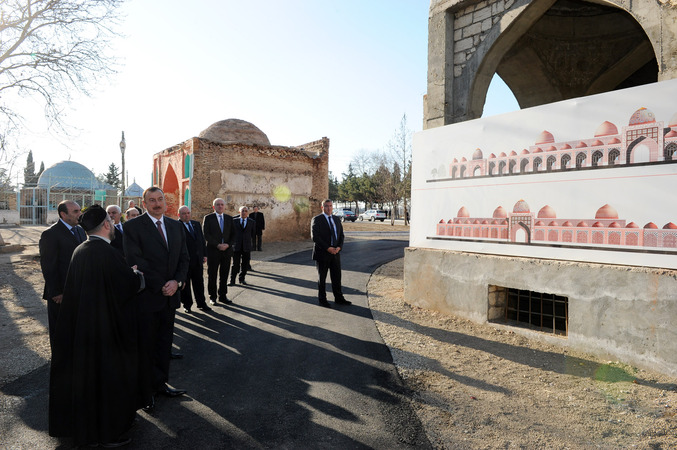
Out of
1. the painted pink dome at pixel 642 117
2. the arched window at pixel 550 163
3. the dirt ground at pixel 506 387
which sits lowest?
the dirt ground at pixel 506 387

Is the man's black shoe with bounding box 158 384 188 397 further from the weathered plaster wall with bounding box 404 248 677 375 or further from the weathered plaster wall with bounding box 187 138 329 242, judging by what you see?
the weathered plaster wall with bounding box 187 138 329 242

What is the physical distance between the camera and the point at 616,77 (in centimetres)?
1023

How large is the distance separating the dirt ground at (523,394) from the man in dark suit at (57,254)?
4.04 meters

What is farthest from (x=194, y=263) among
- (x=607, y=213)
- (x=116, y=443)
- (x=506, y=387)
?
(x=607, y=213)

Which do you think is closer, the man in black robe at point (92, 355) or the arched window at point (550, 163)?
the man in black robe at point (92, 355)

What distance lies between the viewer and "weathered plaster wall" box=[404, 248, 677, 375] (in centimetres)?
433

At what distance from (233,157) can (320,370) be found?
1539 cm

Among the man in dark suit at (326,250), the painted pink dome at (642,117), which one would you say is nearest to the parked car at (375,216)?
the man in dark suit at (326,250)

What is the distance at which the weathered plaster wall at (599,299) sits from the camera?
4.33 metres

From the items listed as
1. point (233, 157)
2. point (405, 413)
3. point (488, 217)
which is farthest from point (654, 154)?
point (233, 157)

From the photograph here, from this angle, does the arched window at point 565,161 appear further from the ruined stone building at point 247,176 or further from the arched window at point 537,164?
the ruined stone building at point 247,176

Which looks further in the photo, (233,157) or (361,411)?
(233,157)

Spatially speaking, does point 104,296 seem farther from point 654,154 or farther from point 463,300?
point 654,154

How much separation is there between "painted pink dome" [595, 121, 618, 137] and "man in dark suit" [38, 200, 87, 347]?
6.62 metres
